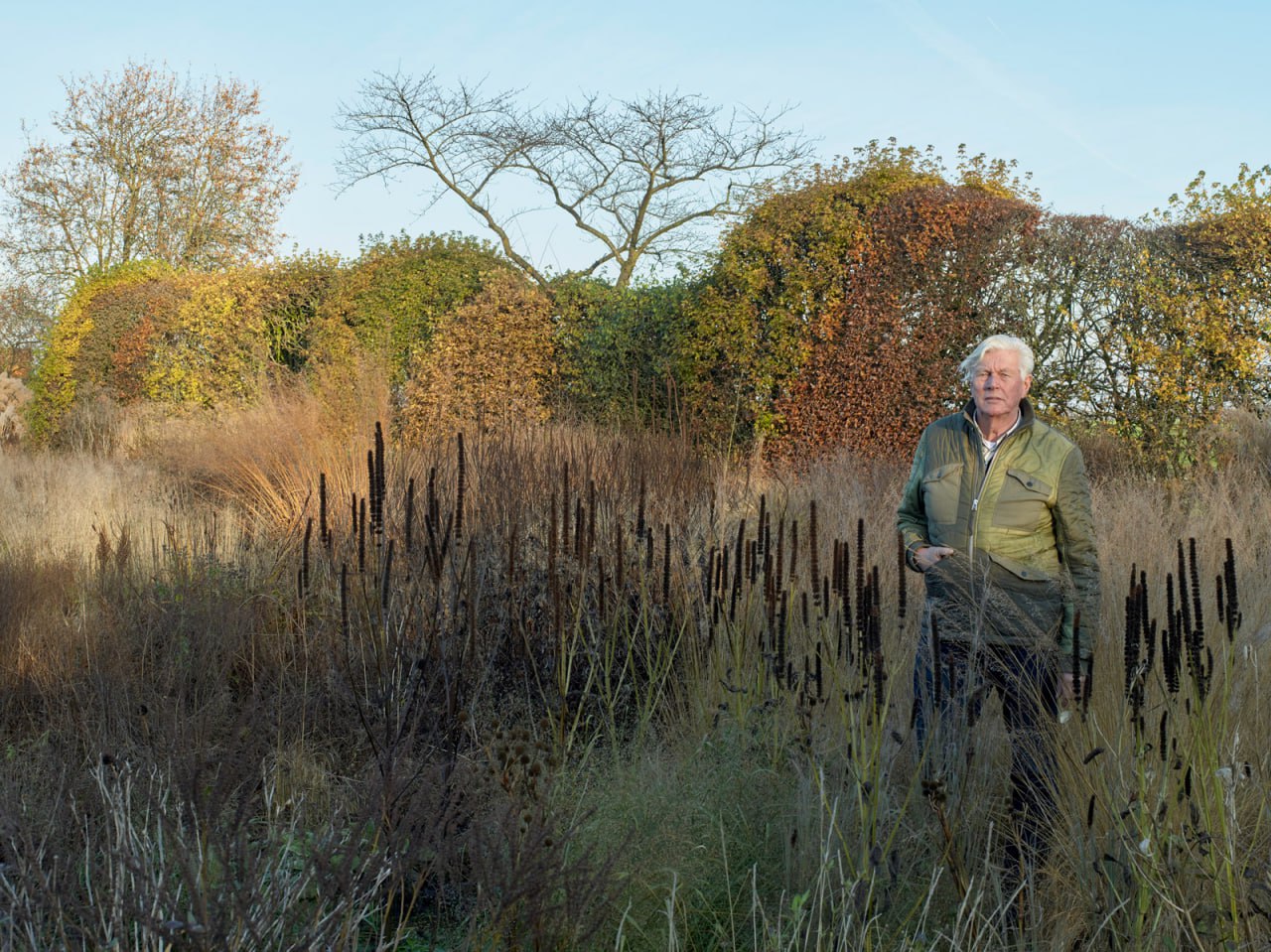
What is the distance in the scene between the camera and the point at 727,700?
13.1 ft

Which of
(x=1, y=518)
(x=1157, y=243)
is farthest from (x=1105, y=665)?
(x=1, y=518)

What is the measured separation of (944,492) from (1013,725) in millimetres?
796

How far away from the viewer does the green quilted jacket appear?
3633 millimetres

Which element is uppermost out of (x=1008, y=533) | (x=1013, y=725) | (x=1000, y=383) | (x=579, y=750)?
(x=1000, y=383)

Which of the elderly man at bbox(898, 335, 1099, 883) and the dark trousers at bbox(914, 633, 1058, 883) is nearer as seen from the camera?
the dark trousers at bbox(914, 633, 1058, 883)

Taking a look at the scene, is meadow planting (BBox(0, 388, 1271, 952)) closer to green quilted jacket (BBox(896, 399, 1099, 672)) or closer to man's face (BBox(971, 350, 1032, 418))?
green quilted jacket (BBox(896, 399, 1099, 672))

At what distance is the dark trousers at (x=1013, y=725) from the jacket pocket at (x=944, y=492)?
16.8 inches

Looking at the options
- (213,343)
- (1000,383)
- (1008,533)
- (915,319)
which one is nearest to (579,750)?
(1008,533)

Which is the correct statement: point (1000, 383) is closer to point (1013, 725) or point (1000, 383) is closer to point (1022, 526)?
point (1022, 526)

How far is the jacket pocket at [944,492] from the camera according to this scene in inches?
149

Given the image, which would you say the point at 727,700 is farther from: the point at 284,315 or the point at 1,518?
the point at 284,315

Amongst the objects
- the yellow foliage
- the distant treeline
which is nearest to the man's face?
the distant treeline

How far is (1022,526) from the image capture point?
369 cm

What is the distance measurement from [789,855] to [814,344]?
7.56 metres
